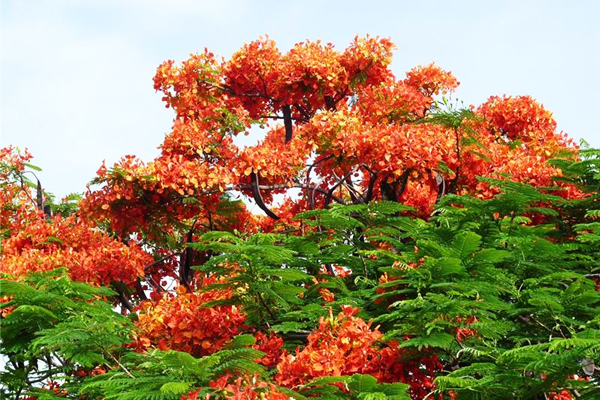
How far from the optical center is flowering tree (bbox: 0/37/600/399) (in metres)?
6.34

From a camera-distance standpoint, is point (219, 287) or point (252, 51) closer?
point (219, 287)

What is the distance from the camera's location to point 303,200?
12375 millimetres

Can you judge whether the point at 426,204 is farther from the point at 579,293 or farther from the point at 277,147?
the point at 579,293

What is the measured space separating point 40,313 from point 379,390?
311 cm

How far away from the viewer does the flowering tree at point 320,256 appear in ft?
20.8

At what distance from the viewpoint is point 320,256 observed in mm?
8141

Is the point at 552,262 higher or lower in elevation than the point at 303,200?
lower

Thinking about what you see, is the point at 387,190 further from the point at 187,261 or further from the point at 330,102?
the point at 187,261

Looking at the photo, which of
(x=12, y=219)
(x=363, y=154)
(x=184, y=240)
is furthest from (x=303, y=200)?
(x=12, y=219)

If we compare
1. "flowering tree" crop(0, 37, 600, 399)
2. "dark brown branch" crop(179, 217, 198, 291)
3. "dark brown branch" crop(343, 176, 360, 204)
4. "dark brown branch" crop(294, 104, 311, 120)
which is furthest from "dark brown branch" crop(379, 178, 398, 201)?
"dark brown branch" crop(179, 217, 198, 291)

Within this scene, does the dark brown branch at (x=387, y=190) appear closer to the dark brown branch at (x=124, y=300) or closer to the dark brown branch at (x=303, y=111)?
the dark brown branch at (x=303, y=111)

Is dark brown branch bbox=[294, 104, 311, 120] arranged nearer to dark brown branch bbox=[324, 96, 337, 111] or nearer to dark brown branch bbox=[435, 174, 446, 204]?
dark brown branch bbox=[324, 96, 337, 111]

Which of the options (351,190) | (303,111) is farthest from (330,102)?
(351,190)

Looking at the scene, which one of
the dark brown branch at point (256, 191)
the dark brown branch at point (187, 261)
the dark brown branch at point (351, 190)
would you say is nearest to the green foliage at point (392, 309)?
the dark brown branch at point (256, 191)
